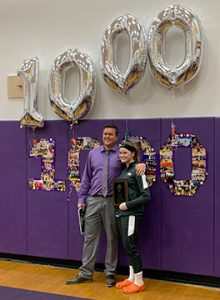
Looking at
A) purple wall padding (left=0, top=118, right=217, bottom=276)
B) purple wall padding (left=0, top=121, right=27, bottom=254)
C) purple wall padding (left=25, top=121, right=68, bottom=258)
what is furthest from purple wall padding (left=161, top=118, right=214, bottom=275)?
purple wall padding (left=0, top=121, right=27, bottom=254)

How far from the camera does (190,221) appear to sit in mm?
3916

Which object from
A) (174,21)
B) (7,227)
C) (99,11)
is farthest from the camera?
(7,227)

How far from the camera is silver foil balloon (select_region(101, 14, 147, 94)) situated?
391 centimetres

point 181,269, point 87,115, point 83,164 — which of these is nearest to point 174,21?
point 87,115


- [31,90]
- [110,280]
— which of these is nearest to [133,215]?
[110,280]

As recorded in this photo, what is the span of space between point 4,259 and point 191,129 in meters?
2.56

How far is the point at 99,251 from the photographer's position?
169 inches

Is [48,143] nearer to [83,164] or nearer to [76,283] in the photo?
[83,164]

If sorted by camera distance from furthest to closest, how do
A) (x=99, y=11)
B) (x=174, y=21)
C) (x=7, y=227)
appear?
(x=7, y=227) < (x=99, y=11) < (x=174, y=21)

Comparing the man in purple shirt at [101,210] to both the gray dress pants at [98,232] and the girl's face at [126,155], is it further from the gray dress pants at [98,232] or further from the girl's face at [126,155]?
the girl's face at [126,155]

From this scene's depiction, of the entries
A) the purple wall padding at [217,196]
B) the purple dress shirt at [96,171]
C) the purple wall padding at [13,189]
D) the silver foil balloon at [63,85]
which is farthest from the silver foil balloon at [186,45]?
the purple wall padding at [13,189]

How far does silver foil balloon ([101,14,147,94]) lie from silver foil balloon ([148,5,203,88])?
89mm

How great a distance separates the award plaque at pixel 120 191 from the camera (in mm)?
3742

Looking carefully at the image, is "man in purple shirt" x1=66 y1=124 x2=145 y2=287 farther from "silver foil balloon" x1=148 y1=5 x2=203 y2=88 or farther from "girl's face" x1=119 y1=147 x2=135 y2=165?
"silver foil balloon" x1=148 y1=5 x2=203 y2=88
